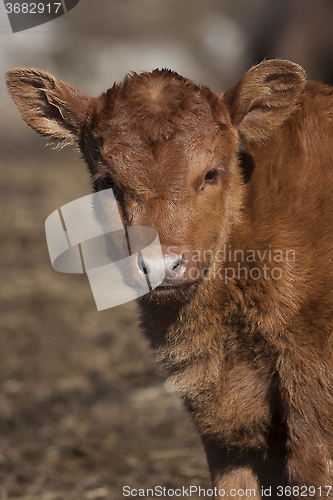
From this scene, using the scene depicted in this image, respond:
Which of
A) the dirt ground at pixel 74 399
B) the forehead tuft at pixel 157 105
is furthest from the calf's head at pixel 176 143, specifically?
the dirt ground at pixel 74 399

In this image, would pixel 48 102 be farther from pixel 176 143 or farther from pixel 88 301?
pixel 88 301

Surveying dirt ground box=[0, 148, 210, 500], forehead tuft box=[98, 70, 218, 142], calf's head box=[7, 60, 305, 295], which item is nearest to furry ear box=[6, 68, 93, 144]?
calf's head box=[7, 60, 305, 295]

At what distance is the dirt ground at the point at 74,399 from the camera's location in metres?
3.62

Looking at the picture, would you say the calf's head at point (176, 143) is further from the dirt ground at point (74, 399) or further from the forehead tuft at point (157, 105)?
the dirt ground at point (74, 399)

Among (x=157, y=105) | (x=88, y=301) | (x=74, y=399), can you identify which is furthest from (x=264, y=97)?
(x=88, y=301)

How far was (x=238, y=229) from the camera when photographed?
2.29 meters

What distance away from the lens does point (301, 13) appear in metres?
6.58

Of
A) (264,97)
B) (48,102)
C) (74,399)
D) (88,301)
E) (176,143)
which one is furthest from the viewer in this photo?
(88,301)

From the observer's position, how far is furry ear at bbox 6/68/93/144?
2398 millimetres

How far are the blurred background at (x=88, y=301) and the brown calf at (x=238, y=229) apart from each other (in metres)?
0.91

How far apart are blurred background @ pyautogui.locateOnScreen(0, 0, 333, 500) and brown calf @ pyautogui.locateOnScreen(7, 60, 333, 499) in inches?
35.9

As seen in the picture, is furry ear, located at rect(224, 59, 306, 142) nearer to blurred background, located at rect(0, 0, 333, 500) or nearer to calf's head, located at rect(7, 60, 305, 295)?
calf's head, located at rect(7, 60, 305, 295)

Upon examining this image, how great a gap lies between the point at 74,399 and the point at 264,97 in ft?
10.1

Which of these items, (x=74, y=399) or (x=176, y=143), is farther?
(x=74, y=399)
